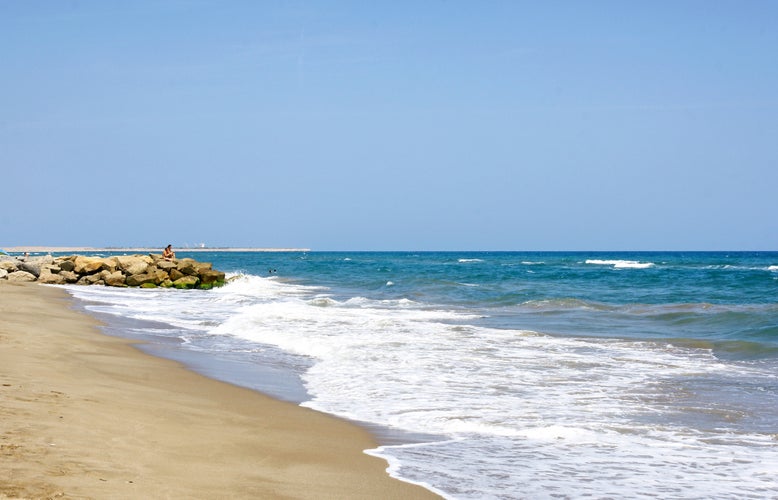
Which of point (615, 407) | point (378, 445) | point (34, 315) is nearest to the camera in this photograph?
point (378, 445)

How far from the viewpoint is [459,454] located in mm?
6234

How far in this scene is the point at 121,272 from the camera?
113ft

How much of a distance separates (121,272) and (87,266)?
1.83 metres

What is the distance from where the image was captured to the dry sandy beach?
14.6ft

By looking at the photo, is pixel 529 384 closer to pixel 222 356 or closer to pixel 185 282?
pixel 222 356

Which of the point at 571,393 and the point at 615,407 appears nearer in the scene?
the point at 615,407

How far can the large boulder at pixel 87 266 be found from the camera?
3488cm

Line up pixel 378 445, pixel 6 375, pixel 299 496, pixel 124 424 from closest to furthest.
→ pixel 299 496 < pixel 124 424 < pixel 378 445 < pixel 6 375

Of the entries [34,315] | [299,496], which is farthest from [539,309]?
[299,496]

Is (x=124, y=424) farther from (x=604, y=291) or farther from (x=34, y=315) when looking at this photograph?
(x=604, y=291)

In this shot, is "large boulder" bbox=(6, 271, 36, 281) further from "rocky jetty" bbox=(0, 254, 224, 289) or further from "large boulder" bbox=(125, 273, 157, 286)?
"large boulder" bbox=(125, 273, 157, 286)

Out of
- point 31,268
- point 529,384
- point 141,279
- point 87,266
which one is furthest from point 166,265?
point 529,384

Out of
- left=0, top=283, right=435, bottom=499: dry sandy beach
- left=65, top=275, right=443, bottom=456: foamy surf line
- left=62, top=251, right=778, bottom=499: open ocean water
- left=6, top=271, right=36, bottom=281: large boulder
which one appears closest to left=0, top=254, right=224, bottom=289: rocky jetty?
left=6, top=271, right=36, bottom=281: large boulder

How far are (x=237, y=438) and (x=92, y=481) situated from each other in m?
1.95
